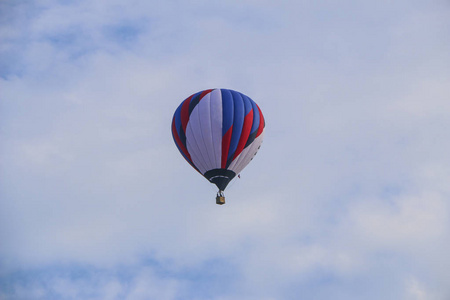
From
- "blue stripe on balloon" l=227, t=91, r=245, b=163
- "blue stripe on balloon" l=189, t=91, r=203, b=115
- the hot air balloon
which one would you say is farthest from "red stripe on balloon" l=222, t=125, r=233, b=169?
"blue stripe on balloon" l=189, t=91, r=203, b=115

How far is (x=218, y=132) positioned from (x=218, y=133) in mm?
57

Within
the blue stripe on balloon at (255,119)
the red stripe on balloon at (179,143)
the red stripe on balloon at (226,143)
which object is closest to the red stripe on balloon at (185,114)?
the red stripe on balloon at (179,143)

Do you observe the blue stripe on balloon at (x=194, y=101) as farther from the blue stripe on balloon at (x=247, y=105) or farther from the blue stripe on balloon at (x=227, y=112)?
the blue stripe on balloon at (x=247, y=105)

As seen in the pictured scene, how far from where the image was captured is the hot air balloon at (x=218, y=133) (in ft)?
156

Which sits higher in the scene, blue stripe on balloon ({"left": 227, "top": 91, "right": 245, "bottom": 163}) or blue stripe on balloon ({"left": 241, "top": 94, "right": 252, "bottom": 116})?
blue stripe on balloon ({"left": 241, "top": 94, "right": 252, "bottom": 116})

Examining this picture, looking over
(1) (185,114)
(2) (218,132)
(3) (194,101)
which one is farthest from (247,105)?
(1) (185,114)

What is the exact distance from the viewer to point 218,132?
47.5 meters

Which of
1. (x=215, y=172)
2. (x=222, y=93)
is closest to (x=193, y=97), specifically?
(x=222, y=93)

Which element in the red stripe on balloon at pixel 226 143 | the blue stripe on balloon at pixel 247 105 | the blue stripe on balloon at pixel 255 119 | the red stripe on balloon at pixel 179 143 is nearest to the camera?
the red stripe on balloon at pixel 226 143

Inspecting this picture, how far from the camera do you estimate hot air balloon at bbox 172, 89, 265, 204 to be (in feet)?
156

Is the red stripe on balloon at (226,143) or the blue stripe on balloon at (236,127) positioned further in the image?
the blue stripe on balloon at (236,127)

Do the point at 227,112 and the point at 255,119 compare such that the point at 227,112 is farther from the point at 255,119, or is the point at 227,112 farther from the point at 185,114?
the point at 185,114

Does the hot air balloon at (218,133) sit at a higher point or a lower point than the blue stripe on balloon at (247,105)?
lower

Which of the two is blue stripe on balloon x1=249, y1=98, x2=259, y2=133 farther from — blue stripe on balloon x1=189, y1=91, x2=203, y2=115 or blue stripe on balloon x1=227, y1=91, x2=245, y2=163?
blue stripe on balloon x1=189, y1=91, x2=203, y2=115
